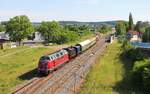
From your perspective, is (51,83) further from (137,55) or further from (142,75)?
(137,55)

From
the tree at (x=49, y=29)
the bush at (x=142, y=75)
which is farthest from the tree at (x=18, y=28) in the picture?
the bush at (x=142, y=75)

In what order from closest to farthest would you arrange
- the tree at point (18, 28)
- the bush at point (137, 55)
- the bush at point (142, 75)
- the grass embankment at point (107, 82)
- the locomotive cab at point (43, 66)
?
the bush at point (142, 75)
the grass embankment at point (107, 82)
the locomotive cab at point (43, 66)
the bush at point (137, 55)
the tree at point (18, 28)

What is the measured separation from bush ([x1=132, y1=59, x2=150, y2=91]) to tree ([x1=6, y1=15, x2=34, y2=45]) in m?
86.7

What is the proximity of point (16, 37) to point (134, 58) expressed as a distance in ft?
234

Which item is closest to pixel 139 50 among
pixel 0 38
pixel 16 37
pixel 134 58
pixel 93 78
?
pixel 134 58

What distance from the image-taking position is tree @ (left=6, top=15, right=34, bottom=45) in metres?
118

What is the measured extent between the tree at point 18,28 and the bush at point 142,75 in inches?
3415

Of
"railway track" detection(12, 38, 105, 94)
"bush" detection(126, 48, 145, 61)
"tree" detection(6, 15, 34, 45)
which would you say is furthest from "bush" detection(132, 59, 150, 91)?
"tree" detection(6, 15, 34, 45)

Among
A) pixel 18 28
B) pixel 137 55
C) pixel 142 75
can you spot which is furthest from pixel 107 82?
pixel 18 28

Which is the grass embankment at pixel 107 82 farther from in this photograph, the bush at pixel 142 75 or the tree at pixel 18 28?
the tree at pixel 18 28

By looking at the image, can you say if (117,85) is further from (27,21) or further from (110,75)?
(27,21)

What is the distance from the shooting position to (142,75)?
31.9 m

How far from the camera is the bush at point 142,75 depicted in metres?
30.5

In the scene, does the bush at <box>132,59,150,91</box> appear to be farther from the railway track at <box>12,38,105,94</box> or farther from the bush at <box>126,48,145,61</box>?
the bush at <box>126,48,145,61</box>
